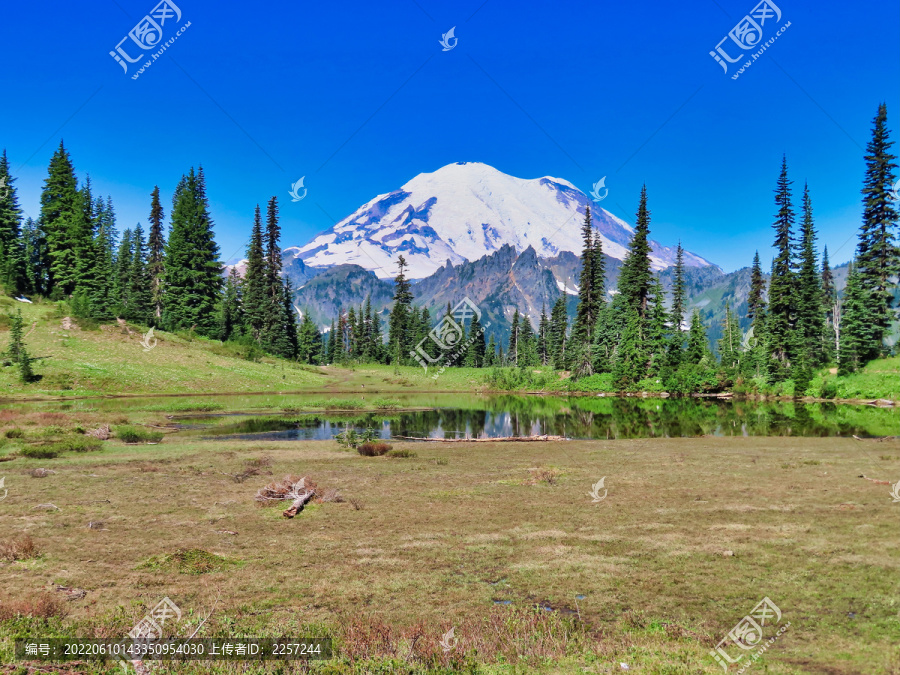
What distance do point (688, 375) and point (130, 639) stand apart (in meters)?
73.7

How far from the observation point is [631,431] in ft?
121

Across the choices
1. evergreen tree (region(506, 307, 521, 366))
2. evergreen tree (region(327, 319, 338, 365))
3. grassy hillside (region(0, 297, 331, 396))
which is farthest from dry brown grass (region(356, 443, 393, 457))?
evergreen tree (region(506, 307, 521, 366))

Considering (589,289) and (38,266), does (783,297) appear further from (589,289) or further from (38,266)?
(38,266)

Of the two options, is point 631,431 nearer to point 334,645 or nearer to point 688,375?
point 334,645

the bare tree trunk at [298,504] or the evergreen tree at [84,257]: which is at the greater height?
the evergreen tree at [84,257]

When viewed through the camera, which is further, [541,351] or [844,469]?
[541,351]

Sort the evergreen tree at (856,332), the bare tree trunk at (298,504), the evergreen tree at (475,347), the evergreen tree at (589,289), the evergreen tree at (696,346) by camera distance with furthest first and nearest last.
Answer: the evergreen tree at (475,347) < the evergreen tree at (589,289) < the evergreen tree at (696,346) < the evergreen tree at (856,332) < the bare tree trunk at (298,504)

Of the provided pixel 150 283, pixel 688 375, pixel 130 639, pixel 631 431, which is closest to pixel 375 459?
pixel 130 639

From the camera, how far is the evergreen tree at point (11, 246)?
65625 mm

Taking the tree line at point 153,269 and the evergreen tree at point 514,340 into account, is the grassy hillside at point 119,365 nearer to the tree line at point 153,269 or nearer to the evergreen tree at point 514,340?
the tree line at point 153,269

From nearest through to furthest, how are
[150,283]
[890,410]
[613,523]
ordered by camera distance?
[613,523], [890,410], [150,283]

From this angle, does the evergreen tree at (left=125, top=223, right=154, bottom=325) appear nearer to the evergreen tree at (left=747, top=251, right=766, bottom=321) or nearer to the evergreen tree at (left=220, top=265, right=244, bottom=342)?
the evergreen tree at (left=220, top=265, right=244, bottom=342)

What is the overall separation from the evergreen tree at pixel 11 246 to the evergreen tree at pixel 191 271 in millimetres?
16729

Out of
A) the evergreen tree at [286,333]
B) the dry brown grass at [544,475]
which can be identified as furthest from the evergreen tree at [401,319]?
the dry brown grass at [544,475]
